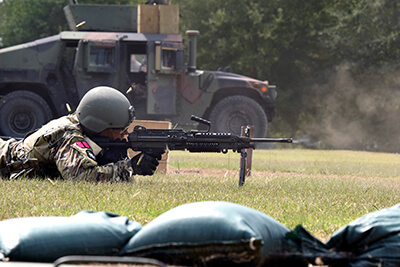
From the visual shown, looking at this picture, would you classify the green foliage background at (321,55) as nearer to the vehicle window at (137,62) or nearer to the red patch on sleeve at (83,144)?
the vehicle window at (137,62)

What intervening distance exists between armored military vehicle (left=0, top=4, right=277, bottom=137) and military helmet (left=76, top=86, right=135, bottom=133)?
8.17 meters

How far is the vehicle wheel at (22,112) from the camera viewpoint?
49.2ft

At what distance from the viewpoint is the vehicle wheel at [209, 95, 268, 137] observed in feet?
52.4

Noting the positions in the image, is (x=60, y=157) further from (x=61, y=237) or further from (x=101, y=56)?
(x=101, y=56)

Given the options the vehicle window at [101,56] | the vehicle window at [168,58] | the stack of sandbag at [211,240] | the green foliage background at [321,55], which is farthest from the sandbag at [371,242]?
the green foliage background at [321,55]

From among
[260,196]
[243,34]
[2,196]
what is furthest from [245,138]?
[243,34]

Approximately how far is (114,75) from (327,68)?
15.4m

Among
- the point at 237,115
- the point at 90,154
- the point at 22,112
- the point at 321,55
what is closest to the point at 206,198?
the point at 90,154

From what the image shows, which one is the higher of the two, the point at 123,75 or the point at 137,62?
the point at 137,62

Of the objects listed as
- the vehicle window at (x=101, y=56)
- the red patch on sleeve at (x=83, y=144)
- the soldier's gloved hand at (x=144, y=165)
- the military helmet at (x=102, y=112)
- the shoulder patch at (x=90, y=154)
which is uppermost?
the military helmet at (x=102, y=112)

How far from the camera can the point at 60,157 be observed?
21.5 ft

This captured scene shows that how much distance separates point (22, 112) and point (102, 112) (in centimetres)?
894

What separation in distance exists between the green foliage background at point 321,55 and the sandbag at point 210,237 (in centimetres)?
2467

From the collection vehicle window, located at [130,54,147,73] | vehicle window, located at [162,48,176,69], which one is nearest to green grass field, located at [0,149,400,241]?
vehicle window, located at [162,48,176,69]
